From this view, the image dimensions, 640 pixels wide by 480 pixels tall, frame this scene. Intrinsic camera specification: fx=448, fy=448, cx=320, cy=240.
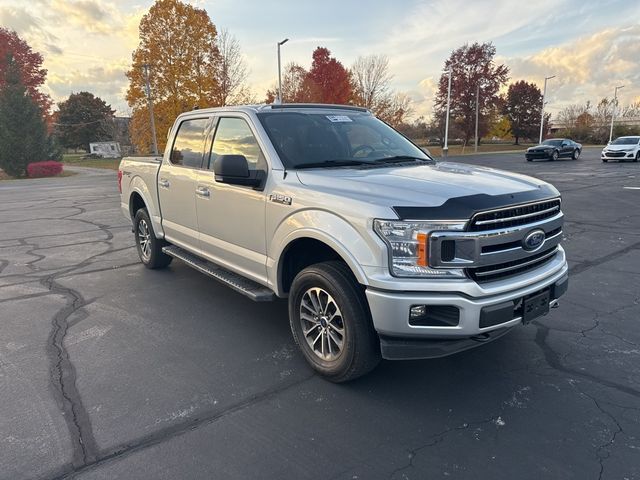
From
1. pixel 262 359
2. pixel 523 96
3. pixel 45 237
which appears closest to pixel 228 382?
Answer: pixel 262 359

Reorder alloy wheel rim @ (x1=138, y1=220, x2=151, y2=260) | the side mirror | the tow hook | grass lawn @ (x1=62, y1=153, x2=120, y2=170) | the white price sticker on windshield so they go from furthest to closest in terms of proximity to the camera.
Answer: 1. grass lawn @ (x1=62, y1=153, x2=120, y2=170)
2. alloy wheel rim @ (x1=138, y1=220, x2=151, y2=260)
3. the white price sticker on windshield
4. the side mirror
5. the tow hook

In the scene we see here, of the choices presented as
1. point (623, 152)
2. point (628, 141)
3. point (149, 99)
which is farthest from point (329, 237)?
point (628, 141)

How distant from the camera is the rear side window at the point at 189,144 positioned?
492cm

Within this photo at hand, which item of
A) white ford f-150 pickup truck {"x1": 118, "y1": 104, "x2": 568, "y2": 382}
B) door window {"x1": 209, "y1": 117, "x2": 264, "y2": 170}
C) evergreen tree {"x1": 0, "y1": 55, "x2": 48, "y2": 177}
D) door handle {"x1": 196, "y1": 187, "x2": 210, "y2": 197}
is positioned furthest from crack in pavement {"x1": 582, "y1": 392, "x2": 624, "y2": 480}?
evergreen tree {"x1": 0, "y1": 55, "x2": 48, "y2": 177}

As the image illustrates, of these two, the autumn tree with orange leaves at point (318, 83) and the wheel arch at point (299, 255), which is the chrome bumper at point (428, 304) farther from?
the autumn tree with orange leaves at point (318, 83)

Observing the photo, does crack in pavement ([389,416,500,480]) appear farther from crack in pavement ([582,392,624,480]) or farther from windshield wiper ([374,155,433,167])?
windshield wiper ([374,155,433,167])

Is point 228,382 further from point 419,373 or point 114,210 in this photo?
point 114,210

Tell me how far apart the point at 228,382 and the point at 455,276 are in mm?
1853

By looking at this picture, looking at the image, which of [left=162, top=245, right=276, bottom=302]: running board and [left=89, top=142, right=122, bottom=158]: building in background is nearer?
[left=162, top=245, right=276, bottom=302]: running board

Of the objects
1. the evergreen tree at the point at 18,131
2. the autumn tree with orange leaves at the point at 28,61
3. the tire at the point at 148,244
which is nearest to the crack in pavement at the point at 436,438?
the tire at the point at 148,244

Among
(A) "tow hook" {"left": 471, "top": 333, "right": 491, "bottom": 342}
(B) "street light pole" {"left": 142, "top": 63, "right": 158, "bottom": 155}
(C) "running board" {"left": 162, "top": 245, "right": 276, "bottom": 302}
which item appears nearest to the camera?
(A) "tow hook" {"left": 471, "top": 333, "right": 491, "bottom": 342}

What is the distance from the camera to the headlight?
107 inches

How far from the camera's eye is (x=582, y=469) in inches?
95.4

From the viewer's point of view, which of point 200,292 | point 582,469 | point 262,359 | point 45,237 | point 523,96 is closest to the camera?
point 582,469
